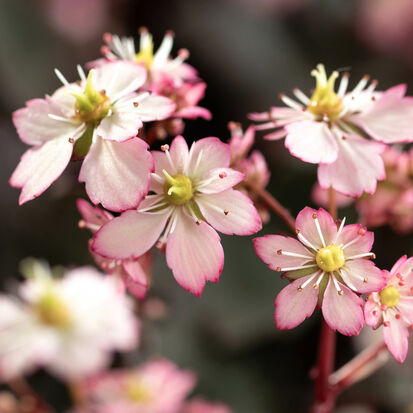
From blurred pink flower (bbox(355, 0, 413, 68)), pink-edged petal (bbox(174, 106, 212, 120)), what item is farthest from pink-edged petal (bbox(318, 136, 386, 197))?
blurred pink flower (bbox(355, 0, 413, 68))

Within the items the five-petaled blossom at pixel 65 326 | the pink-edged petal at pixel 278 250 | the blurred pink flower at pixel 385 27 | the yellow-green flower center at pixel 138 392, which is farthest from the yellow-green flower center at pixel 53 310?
the blurred pink flower at pixel 385 27

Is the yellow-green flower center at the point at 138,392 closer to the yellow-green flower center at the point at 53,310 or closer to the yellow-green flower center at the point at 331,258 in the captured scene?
the yellow-green flower center at the point at 53,310

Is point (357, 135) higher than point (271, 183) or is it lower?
higher

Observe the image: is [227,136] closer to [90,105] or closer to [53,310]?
[53,310]

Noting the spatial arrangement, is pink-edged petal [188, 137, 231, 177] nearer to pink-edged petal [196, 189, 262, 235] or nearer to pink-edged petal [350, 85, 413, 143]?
pink-edged petal [196, 189, 262, 235]

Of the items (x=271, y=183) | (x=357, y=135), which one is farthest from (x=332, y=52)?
(x=357, y=135)

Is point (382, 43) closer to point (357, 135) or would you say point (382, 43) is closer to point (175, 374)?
point (175, 374)

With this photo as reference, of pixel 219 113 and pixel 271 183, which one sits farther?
pixel 219 113
